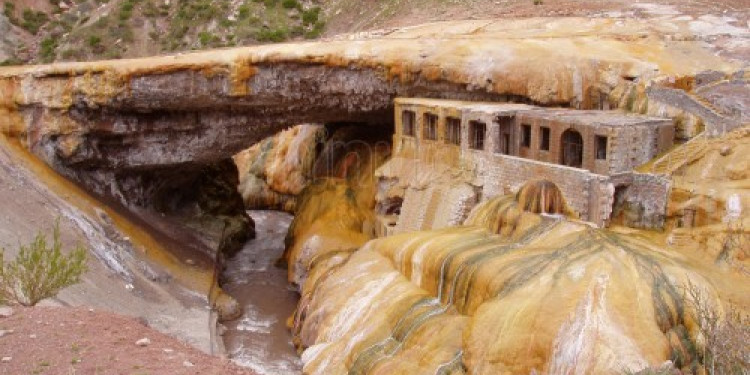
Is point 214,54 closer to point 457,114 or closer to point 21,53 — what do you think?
point 457,114

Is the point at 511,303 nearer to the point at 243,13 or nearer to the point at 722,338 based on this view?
the point at 722,338

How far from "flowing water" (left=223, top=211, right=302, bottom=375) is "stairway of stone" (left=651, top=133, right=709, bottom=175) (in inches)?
438

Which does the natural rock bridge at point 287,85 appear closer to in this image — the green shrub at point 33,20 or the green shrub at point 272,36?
the green shrub at point 272,36

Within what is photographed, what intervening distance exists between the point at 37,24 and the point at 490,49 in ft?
150

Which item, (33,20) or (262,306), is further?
(33,20)

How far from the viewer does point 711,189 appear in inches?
851

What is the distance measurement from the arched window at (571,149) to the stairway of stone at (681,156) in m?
2.43

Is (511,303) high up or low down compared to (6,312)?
down

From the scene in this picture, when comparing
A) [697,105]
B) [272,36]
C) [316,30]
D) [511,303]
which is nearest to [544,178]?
[697,105]

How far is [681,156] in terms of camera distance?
23844mm

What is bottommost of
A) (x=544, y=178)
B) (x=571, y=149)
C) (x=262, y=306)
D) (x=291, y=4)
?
(x=262, y=306)

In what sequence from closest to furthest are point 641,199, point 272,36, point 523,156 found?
point 641,199 → point 523,156 → point 272,36

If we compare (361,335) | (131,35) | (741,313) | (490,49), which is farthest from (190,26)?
(741,313)

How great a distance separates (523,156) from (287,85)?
359 inches
